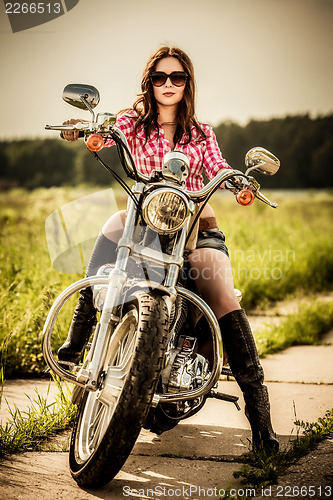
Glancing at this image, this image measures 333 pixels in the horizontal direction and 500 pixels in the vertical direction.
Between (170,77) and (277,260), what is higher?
(170,77)

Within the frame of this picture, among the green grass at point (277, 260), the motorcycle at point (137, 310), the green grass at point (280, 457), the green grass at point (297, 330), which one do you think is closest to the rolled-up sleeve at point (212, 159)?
the motorcycle at point (137, 310)

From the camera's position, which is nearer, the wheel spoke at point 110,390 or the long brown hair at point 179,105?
the wheel spoke at point 110,390

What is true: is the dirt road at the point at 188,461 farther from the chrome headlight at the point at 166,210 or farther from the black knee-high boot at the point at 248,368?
the chrome headlight at the point at 166,210

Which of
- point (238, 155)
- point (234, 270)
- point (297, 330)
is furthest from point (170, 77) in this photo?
point (238, 155)

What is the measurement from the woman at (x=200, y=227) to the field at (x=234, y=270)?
71cm

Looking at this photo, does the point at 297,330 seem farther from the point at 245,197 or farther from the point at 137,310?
the point at 137,310

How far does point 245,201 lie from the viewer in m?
2.37

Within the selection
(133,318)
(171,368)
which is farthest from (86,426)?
(133,318)

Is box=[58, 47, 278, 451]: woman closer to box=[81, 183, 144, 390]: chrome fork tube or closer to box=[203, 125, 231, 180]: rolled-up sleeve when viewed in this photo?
box=[203, 125, 231, 180]: rolled-up sleeve

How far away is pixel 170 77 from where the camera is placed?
2.71m

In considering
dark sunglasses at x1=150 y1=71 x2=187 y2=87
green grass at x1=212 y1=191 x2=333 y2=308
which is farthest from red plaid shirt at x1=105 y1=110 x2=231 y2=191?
green grass at x1=212 y1=191 x2=333 y2=308

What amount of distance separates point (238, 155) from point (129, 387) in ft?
24.5

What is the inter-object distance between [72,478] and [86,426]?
0.23 metres

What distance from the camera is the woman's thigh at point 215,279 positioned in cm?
267
